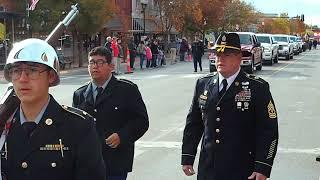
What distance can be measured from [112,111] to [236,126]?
Result: 1033mm

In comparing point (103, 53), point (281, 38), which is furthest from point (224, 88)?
point (281, 38)

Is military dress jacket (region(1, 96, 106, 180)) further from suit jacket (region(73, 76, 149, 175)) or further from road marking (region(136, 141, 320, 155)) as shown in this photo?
road marking (region(136, 141, 320, 155))

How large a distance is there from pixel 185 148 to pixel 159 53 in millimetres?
32810

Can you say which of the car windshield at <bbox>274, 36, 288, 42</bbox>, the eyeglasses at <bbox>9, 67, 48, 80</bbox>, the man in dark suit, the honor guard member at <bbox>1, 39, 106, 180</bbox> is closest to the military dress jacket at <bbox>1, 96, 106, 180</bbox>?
the honor guard member at <bbox>1, 39, 106, 180</bbox>

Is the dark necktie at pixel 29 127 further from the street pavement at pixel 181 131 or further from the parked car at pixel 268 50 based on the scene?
the parked car at pixel 268 50

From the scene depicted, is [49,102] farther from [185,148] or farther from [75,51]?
[75,51]

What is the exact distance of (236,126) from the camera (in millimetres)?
4141

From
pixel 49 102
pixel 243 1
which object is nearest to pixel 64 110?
pixel 49 102

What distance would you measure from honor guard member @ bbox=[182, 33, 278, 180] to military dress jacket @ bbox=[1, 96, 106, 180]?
5.46 feet

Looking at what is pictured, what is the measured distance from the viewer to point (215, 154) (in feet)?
13.7

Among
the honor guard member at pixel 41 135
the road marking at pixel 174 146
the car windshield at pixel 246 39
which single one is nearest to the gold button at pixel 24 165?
the honor guard member at pixel 41 135

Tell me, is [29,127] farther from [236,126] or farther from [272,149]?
[272,149]

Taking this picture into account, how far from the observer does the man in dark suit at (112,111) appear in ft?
14.8

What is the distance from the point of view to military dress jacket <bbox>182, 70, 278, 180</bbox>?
410cm
